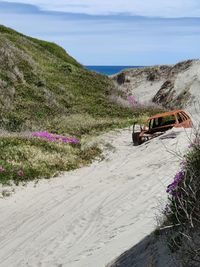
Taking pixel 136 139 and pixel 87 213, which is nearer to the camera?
pixel 87 213

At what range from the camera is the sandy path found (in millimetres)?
10586

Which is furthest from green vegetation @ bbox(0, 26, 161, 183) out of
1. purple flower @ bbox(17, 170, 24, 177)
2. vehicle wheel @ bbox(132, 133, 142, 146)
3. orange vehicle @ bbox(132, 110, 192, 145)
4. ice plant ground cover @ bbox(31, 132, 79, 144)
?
orange vehicle @ bbox(132, 110, 192, 145)

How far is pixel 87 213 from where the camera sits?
13.8 meters

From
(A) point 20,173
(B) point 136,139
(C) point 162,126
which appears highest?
(C) point 162,126

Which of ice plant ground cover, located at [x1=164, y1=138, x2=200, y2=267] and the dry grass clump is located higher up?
ice plant ground cover, located at [x1=164, y1=138, x2=200, y2=267]

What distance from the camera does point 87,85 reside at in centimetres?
4503

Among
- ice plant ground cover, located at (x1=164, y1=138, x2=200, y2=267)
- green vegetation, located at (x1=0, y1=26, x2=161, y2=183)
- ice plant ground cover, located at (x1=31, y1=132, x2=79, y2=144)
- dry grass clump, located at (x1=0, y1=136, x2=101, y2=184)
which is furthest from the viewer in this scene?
ice plant ground cover, located at (x1=31, y1=132, x2=79, y2=144)

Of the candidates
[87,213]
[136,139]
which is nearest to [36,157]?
[136,139]

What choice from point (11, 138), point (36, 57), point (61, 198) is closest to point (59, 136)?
point (11, 138)

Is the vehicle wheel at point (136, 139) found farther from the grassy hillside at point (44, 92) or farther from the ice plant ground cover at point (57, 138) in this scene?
the grassy hillside at point (44, 92)

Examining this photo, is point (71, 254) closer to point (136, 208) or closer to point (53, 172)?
point (136, 208)

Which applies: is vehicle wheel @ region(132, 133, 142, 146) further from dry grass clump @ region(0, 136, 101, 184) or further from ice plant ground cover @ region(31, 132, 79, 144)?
ice plant ground cover @ region(31, 132, 79, 144)

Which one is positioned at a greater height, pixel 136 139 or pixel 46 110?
pixel 46 110

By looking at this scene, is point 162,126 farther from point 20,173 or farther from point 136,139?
point 20,173
